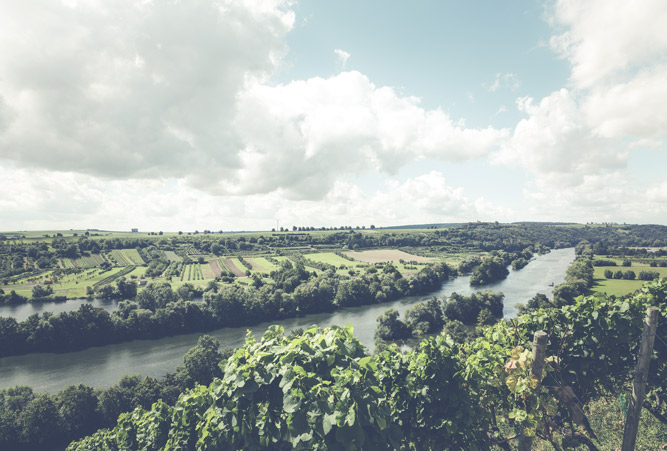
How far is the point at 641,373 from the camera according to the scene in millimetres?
7234

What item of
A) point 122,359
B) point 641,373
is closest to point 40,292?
point 122,359

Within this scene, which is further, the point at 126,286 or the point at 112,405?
the point at 126,286

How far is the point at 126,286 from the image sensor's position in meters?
77.1

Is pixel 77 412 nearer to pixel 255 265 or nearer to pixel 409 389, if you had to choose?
pixel 409 389

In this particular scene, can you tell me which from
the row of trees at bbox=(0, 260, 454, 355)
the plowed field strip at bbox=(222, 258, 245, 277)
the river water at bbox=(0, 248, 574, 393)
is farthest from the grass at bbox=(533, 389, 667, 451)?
the plowed field strip at bbox=(222, 258, 245, 277)

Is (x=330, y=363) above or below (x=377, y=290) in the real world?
above

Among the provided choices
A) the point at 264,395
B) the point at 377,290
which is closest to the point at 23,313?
the point at 377,290

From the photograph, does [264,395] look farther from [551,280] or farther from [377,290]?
[551,280]

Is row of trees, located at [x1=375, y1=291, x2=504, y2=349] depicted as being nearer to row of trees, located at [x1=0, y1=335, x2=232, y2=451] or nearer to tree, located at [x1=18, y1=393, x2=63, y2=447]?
row of trees, located at [x1=0, y1=335, x2=232, y2=451]

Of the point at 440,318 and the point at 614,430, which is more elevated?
the point at 614,430

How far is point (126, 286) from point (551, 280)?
4334 inches

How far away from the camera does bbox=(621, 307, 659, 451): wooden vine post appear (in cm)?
705

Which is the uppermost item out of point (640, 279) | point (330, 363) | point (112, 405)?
point (330, 363)

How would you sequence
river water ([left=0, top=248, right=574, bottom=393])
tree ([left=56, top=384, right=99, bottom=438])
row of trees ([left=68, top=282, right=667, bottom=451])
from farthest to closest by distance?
river water ([left=0, top=248, right=574, bottom=393]) < tree ([left=56, top=384, right=99, bottom=438]) < row of trees ([left=68, top=282, right=667, bottom=451])
